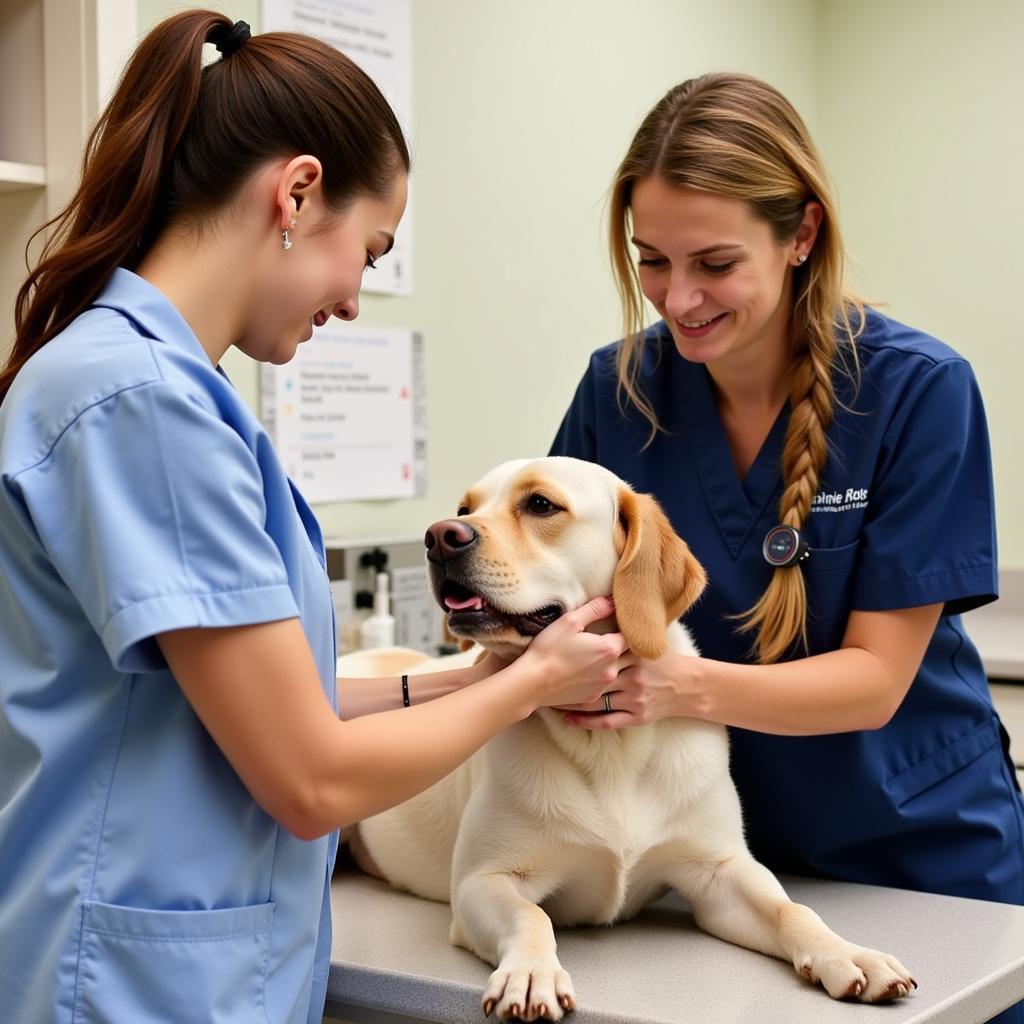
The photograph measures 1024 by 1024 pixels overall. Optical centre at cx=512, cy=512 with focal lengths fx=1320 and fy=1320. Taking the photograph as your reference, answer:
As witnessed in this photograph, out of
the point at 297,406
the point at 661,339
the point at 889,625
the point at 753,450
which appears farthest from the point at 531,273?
the point at 889,625

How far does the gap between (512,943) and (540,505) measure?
0.46 m

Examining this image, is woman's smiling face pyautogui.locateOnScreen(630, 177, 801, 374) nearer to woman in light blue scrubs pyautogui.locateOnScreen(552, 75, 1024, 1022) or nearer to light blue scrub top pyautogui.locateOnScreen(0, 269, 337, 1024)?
woman in light blue scrubs pyautogui.locateOnScreen(552, 75, 1024, 1022)

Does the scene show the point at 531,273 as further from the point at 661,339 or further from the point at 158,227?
the point at 158,227

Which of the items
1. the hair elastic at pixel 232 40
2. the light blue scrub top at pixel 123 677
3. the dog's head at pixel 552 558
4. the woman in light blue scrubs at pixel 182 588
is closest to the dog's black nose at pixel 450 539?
the dog's head at pixel 552 558

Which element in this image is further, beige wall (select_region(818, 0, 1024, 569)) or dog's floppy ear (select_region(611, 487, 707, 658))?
beige wall (select_region(818, 0, 1024, 569))

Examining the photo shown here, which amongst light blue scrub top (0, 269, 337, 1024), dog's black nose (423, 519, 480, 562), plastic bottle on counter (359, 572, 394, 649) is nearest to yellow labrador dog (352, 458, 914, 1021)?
dog's black nose (423, 519, 480, 562)

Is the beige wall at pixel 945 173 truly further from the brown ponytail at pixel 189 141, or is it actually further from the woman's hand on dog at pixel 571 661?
the brown ponytail at pixel 189 141

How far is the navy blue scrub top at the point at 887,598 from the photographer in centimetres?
143

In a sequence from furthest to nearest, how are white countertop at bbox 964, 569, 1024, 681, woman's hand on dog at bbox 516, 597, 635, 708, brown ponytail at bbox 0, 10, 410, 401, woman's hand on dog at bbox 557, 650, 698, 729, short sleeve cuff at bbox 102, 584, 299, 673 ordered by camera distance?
white countertop at bbox 964, 569, 1024, 681 → woman's hand on dog at bbox 557, 650, 698, 729 → woman's hand on dog at bbox 516, 597, 635, 708 → brown ponytail at bbox 0, 10, 410, 401 → short sleeve cuff at bbox 102, 584, 299, 673

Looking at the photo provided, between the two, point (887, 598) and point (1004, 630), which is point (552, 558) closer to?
point (887, 598)

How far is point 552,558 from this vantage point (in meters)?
1.37

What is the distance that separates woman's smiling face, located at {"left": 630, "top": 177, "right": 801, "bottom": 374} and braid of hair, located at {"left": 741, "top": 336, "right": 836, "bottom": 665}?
0.26 feet

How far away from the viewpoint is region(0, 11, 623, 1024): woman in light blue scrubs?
879 mm

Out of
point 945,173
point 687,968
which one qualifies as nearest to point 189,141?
point 687,968
